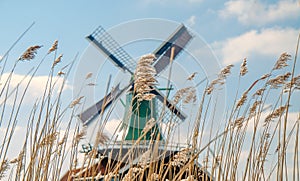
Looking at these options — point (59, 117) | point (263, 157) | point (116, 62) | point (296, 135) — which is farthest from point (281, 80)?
point (116, 62)

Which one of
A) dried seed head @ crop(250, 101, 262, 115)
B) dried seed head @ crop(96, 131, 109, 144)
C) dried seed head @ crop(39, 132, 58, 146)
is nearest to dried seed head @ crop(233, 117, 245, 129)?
dried seed head @ crop(250, 101, 262, 115)

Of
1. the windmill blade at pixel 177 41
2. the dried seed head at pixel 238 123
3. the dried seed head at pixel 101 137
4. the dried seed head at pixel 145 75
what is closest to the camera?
the dried seed head at pixel 145 75

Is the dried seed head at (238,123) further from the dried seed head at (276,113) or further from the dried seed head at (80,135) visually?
the dried seed head at (80,135)

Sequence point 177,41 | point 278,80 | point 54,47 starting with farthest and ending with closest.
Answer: point 177,41, point 54,47, point 278,80

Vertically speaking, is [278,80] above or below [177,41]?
below

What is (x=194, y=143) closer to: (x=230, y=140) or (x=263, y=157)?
(x=230, y=140)

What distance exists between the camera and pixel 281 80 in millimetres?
1768

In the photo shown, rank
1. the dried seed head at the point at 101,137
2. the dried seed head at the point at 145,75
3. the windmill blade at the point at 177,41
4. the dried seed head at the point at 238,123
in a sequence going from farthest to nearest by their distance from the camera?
the windmill blade at the point at 177,41 → the dried seed head at the point at 238,123 → the dried seed head at the point at 101,137 → the dried seed head at the point at 145,75

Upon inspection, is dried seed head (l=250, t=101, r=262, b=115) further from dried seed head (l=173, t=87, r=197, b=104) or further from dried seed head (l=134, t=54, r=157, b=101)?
dried seed head (l=134, t=54, r=157, b=101)

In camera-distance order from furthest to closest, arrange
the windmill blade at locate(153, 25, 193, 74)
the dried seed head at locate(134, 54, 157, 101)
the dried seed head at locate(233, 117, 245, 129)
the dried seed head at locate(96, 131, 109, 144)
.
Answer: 1. the windmill blade at locate(153, 25, 193, 74)
2. the dried seed head at locate(233, 117, 245, 129)
3. the dried seed head at locate(96, 131, 109, 144)
4. the dried seed head at locate(134, 54, 157, 101)

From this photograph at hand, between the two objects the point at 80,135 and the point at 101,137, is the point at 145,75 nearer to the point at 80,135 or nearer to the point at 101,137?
the point at 101,137

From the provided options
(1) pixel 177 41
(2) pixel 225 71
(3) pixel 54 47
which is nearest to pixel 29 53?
(3) pixel 54 47

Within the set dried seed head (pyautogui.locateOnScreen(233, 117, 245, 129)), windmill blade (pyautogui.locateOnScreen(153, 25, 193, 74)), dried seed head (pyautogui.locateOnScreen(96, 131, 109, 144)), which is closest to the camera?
dried seed head (pyautogui.locateOnScreen(96, 131, 109, 144))

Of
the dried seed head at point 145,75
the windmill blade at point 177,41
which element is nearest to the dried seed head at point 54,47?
the dried seed head at point 145,75
